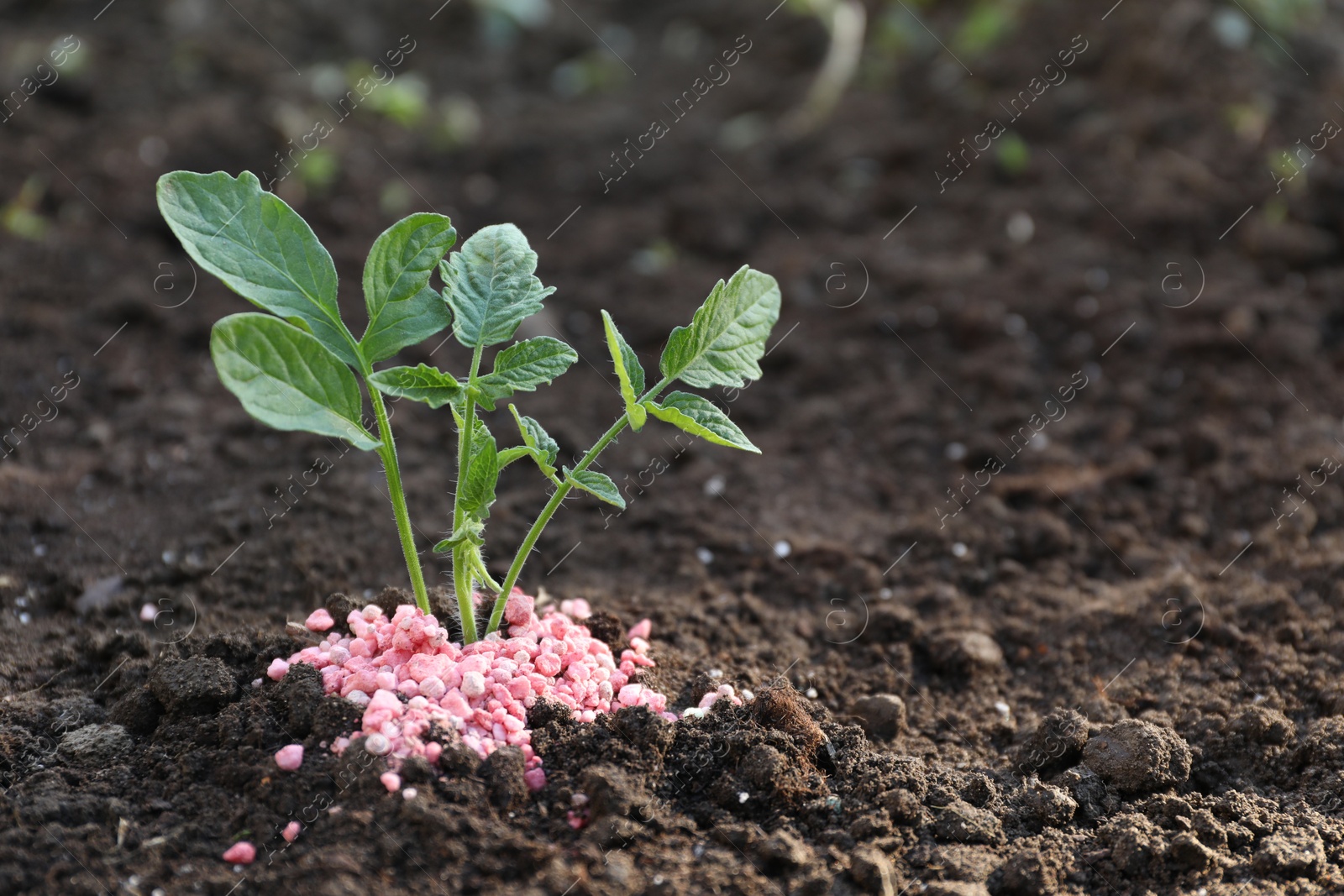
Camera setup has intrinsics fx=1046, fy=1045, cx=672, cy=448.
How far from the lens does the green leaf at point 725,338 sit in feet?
5.87

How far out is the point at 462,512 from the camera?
1.77 m

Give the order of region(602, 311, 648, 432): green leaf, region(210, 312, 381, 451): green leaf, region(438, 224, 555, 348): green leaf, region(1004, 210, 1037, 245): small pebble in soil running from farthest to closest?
region(1004, 210, 1037, 245): small pebble in soil → region(438, 224, 555, 348): green leaf → region(602, 311, 648, 432): green leaf → region(210, 312, 381, 451): green leaf

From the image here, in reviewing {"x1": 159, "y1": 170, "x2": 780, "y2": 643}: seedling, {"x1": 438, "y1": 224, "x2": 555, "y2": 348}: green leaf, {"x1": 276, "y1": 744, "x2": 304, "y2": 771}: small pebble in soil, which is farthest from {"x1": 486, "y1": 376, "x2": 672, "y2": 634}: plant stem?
{"x1": 276, "y1": 744, "x2": 304, "y2": 771}: small pebble in soil

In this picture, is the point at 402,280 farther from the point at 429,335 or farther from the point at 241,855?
the point at 241,855

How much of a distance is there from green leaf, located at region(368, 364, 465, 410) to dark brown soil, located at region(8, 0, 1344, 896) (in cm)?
53

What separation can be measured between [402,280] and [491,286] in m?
0.15

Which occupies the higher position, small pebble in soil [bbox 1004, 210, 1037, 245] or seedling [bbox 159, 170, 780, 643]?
small pebble in soil [bbox 1004, 210, 1037, 245]

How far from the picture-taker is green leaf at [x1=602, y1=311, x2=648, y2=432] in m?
1.62

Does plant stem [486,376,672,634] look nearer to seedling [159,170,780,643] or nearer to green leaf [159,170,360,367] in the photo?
seedling [159,170,780,643]

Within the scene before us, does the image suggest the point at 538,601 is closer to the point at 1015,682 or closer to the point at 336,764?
the point at 336,764

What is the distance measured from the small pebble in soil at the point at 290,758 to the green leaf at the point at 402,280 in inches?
25.0

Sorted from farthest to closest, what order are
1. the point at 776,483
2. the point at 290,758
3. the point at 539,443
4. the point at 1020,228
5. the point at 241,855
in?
the point at 1020,228
the point at 776,483
the point at 539,443
the point at 290,758
the point at 241,855

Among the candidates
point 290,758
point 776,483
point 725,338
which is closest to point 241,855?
point 290,758

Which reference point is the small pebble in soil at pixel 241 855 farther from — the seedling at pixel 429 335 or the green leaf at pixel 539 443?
the green leaf at pixel 539 443
